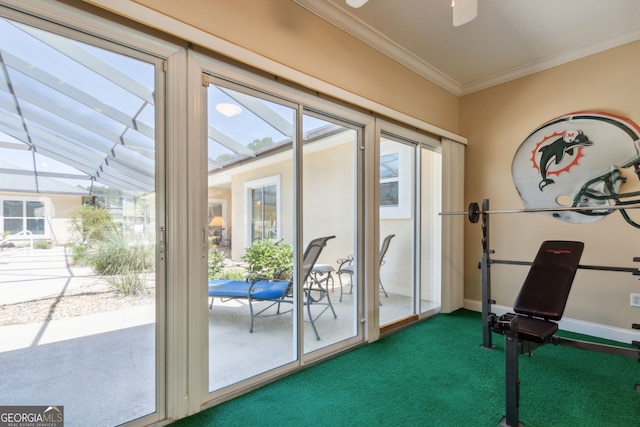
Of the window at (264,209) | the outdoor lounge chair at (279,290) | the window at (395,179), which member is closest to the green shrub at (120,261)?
the outdoor lounge chair at (279,290)

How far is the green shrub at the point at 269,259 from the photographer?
2.50 metres

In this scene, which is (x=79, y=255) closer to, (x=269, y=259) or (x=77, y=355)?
(x=77, y=355)


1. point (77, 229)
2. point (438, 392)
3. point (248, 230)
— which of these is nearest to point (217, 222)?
point (248, 230)

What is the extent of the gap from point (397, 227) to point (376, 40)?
1.96 meters

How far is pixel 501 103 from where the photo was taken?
375 centimetres

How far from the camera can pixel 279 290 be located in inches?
101

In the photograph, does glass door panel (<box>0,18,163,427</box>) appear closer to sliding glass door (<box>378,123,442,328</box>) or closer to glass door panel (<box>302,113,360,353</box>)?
glass door panel (<box>302,113,360,353</box>)

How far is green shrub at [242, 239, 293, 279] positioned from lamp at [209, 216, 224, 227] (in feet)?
1.32

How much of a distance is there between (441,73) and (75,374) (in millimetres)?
4239

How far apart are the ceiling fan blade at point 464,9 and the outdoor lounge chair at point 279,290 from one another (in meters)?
1.91

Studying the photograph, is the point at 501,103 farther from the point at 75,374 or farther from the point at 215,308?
the point at 75,374

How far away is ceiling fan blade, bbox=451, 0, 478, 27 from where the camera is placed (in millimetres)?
1786

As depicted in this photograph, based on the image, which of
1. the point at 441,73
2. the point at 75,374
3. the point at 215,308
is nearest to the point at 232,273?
the point at 215,308

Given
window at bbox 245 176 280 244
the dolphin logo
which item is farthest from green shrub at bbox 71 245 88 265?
the dolphin logo
